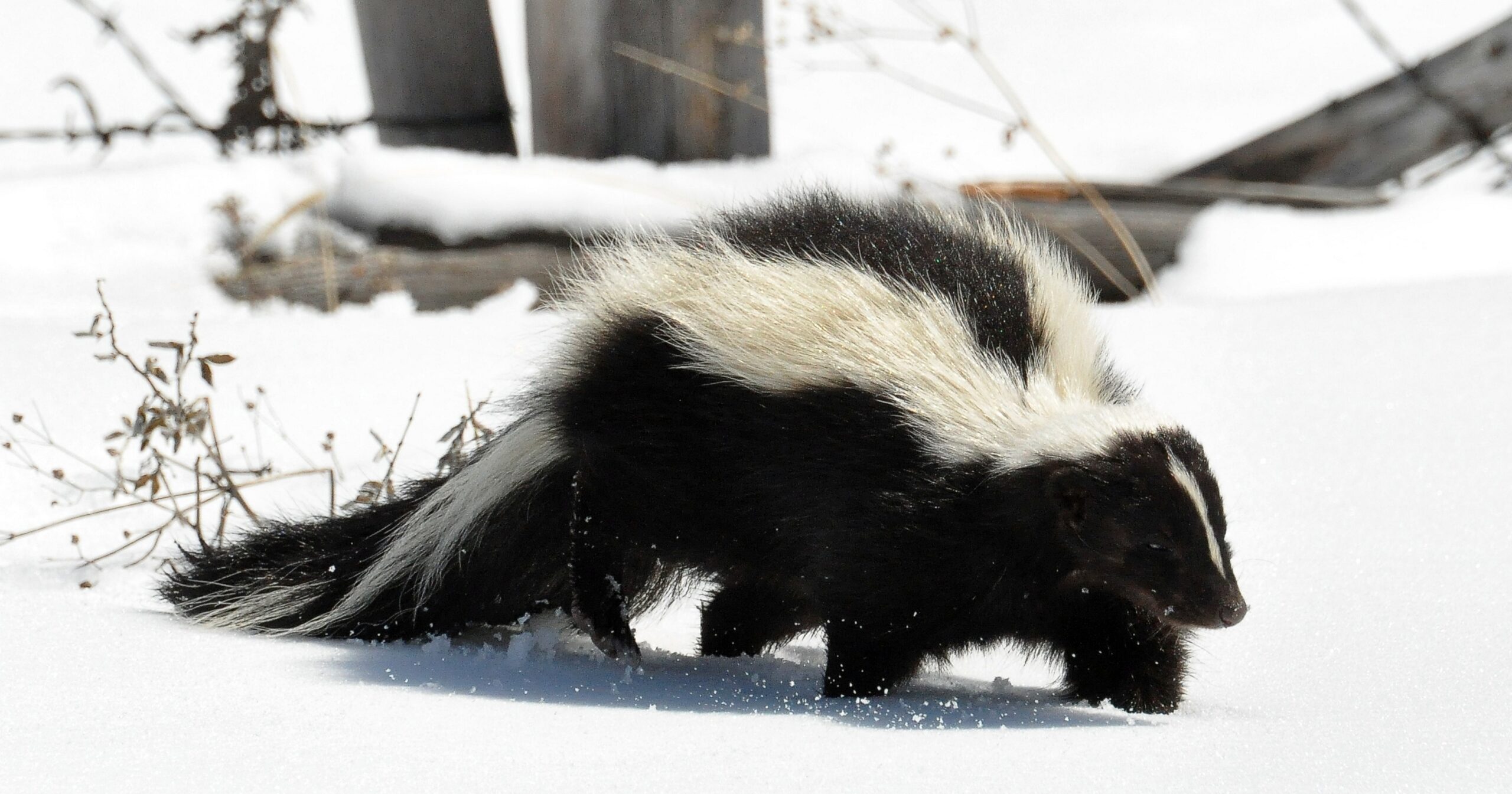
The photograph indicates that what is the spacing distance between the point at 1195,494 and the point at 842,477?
629 millimetres

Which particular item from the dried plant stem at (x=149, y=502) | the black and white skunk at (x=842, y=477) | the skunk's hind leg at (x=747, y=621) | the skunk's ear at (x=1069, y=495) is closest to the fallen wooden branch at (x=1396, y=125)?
the black and white skunk at (x=842, y=477)

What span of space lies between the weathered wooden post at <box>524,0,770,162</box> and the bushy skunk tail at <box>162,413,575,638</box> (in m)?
2.59

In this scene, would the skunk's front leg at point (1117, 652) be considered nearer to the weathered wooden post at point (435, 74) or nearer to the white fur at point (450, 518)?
the white fur at point (450, 518)

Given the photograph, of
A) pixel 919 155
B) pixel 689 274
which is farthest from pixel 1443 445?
pixel 919 155

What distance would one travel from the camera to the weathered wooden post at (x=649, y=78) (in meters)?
5.36

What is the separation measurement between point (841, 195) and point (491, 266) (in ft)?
7.67

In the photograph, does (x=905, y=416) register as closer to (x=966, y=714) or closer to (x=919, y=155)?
(x=966, y=714)

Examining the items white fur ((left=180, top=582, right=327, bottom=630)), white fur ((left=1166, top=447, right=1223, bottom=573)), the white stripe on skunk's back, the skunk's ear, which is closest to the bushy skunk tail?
white fur ((left=180, top=582, right=327, bottom=630))

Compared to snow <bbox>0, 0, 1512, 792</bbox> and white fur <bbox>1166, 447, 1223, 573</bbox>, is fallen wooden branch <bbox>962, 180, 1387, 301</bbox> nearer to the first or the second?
snow <bbox>0, 0, 1512, 792</bbox>

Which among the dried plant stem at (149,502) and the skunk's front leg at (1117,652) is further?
the dried plant stem at (149,502)

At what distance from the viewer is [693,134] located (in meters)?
5.57

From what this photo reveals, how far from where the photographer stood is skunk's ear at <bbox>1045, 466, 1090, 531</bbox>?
2621 millimetres

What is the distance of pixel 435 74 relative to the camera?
5.78 meters

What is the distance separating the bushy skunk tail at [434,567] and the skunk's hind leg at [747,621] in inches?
13.9
